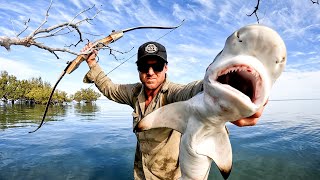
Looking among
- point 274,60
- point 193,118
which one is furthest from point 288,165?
point 274,60

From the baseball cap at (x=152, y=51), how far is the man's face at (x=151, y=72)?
0.08m

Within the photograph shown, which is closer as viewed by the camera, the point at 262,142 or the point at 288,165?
the point at 288,165

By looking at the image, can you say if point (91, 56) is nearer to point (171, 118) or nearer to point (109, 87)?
point (109, 87)

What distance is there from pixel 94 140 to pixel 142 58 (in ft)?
42.2

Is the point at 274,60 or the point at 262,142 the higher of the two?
the point at 274,60

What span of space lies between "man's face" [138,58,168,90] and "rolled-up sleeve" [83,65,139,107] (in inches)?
25.1

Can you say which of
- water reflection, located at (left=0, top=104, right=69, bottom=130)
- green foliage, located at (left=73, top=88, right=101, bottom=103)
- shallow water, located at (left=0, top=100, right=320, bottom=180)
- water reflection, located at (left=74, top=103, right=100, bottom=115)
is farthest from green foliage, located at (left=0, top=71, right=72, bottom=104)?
shallow water, located at (left=0, top=100, right=320, bottom=180)

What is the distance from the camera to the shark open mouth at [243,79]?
164 centimetres

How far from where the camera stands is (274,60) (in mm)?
1616

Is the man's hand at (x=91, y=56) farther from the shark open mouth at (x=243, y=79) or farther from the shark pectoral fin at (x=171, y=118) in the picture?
the shark open mouth at (x=243, y=79)

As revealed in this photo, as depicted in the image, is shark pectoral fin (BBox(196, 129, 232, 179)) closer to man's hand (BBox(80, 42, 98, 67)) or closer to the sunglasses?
the sunglasses

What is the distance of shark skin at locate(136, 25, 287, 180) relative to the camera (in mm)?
1615

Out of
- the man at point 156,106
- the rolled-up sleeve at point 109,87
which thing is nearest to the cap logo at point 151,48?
the man at point 156,106

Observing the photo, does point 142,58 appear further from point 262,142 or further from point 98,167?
point 262,142
